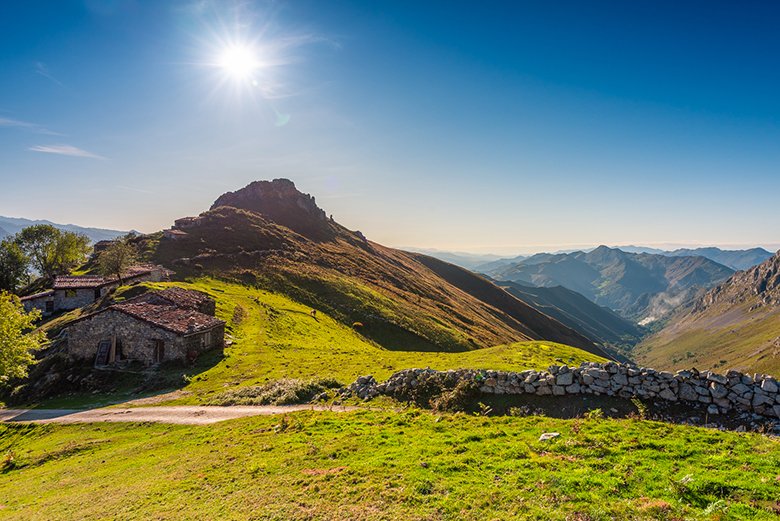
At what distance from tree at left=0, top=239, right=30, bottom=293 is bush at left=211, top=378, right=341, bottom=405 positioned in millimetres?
105415

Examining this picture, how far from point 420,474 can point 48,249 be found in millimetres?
145060

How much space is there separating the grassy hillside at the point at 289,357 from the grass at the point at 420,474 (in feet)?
46.7

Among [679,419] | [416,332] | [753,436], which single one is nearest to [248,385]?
[679,419]

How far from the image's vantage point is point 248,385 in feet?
126

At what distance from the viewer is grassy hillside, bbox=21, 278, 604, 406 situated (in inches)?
1575

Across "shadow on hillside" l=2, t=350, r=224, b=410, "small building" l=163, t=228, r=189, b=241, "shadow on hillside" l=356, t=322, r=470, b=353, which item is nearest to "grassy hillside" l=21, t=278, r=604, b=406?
"shadow on hillside" l=2, t=350, r=224, b=410

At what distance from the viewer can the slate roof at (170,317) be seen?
153 ft

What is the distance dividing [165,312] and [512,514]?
51.3 m

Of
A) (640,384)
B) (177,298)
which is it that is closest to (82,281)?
(177,298)

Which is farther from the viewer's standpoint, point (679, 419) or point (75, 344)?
point (75, 344)

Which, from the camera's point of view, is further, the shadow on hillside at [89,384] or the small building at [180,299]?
the small building at [180,299]

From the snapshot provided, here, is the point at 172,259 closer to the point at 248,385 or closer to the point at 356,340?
the point at 356,340

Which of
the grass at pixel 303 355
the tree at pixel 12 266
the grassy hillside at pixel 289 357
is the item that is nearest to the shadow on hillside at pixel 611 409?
the grassy hillside at pixel 289 357

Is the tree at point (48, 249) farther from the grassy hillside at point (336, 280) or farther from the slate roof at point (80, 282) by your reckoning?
the slate roof at point (80, 282)
